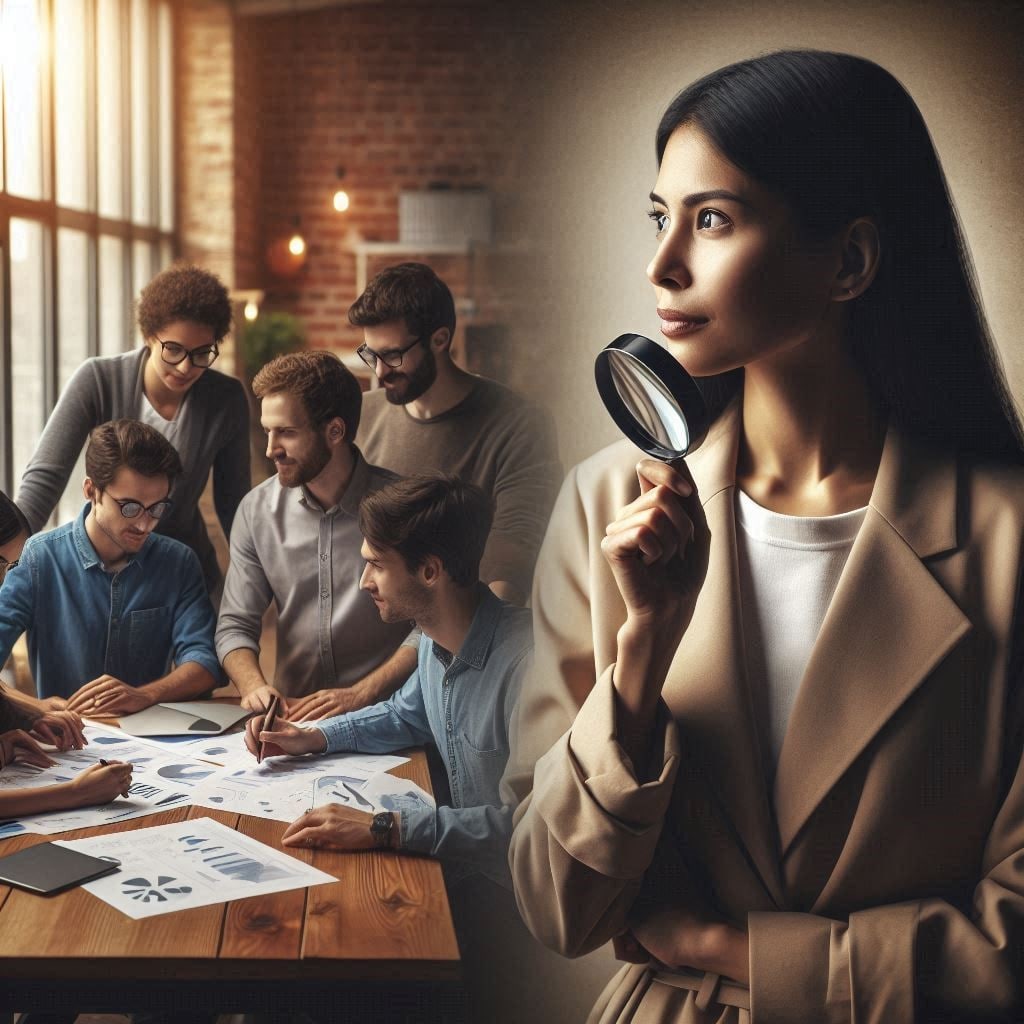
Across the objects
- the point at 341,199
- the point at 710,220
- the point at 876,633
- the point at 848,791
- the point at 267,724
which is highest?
the point at 341,199

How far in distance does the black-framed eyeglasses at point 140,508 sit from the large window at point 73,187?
0.09m

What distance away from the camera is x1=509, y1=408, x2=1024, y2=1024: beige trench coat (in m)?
0.88

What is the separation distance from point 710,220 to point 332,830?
94cm

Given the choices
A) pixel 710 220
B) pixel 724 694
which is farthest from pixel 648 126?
pixel 724 694

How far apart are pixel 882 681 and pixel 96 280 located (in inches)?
56.9

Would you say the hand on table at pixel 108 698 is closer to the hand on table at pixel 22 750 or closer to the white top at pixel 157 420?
the hand on table at pixel 22 750

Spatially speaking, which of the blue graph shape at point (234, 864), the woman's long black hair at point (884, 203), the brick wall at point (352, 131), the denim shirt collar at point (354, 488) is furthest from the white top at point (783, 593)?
the denim shirt collar at point (354, 488)

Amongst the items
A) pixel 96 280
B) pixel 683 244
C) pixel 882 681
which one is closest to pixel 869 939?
pixel 882 681

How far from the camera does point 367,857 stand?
140 centimetres

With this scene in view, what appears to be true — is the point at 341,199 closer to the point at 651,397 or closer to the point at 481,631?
the point at 481,631

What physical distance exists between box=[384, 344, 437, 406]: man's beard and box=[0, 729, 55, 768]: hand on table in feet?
2.51

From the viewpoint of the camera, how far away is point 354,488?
65.1 inches

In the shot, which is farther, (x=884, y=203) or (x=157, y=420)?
(x=157, y=420)

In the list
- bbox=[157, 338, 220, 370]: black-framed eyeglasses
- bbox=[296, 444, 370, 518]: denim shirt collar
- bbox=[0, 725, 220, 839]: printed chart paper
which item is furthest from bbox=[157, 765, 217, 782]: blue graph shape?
bbox=[157, 338, 220, 370]: black-framed eyeglasses
